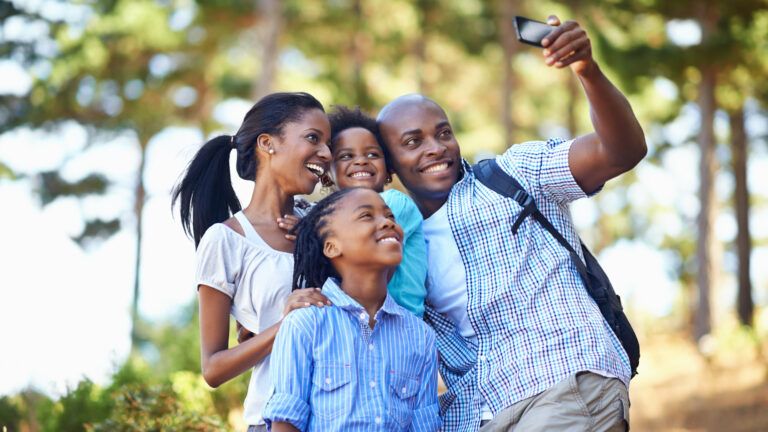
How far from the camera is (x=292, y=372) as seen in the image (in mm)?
3141

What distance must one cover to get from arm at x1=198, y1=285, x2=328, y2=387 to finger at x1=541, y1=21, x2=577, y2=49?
118cm

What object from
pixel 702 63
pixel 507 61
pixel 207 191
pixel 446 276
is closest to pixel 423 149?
pixel 446 276

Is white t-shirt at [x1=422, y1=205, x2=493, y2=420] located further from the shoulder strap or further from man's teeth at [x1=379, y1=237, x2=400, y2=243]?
man's teeth at [x1=379, y1=237, x2=400, y2=243]

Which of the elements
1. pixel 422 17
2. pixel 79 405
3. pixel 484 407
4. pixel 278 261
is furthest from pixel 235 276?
pixel 422 17

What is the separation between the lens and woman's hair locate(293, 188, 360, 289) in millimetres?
3502

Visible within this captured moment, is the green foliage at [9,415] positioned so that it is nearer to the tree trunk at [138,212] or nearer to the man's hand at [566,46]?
the man's hand at [566,46]

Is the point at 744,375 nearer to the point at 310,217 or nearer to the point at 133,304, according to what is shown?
the point at 310,217

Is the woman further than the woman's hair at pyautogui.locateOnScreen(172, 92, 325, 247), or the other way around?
the woman's hair at pyautogui.locateOnScreen(172, 92, 325, 247)

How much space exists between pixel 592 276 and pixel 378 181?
997 millimetres

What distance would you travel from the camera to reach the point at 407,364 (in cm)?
334

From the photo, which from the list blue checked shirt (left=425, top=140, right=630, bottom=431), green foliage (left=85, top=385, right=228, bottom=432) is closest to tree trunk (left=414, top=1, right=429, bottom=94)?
green foliage (left=85, top=385, right=228, bottom=432)

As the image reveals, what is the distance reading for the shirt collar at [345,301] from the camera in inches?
131

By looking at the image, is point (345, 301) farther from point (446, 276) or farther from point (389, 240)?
point (446, 276)

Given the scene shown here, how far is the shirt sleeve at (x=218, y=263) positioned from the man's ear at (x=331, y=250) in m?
0.35
